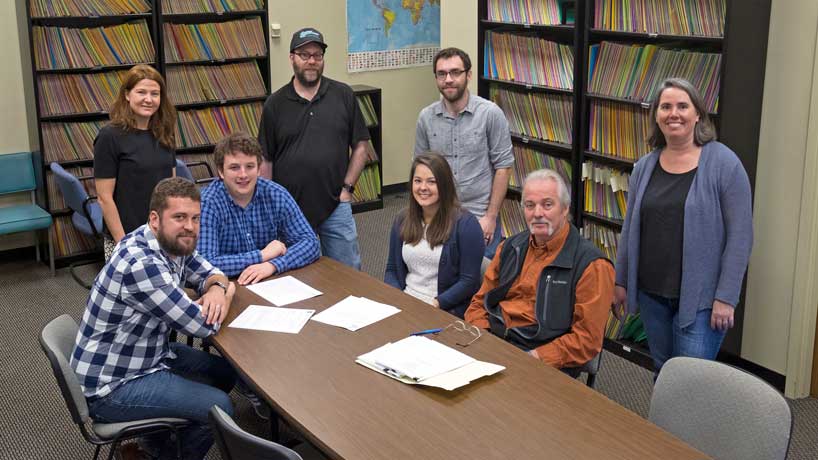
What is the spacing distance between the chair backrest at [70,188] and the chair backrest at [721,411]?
13.6ft

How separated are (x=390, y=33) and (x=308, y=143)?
3.68 meters

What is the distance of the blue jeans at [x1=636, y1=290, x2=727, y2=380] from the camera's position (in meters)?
3.32

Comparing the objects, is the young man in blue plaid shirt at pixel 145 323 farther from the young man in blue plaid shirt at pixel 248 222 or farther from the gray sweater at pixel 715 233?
the gray sweater at pixel 715 233

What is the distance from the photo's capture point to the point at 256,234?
12.3 feet

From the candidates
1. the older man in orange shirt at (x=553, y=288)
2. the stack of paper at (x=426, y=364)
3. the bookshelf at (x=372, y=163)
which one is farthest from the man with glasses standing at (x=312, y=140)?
the bookshelf at (x=372, y=163)

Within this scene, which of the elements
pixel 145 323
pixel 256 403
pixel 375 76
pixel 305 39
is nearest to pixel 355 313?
pixel 145 323

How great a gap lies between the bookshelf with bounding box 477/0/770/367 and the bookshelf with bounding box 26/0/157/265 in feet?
8.35

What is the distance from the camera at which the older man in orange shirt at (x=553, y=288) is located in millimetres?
3052

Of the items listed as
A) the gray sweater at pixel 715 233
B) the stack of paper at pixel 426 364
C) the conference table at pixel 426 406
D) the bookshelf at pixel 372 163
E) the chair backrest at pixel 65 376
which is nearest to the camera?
the conference table at pixel 426 406

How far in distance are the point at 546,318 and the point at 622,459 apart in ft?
3.26

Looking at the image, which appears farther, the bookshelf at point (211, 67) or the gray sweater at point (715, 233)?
the bookshelf at point (211, 67)

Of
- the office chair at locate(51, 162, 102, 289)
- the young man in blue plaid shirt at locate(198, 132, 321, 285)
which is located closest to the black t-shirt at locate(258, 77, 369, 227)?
the young man in blue plaid shirt at locate(198, 132, 321, 285)

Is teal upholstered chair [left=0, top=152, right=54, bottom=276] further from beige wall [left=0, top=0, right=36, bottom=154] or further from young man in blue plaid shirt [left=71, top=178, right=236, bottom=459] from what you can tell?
young man in blue plaid shirt [left=71, top=178, right=236, bottom=459]

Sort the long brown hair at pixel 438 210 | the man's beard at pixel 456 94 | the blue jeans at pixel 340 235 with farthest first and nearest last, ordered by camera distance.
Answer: the blue jeans at pixel 340 235, the man's beard at pixel 456 94, the long brown hair at pixel 438 210
